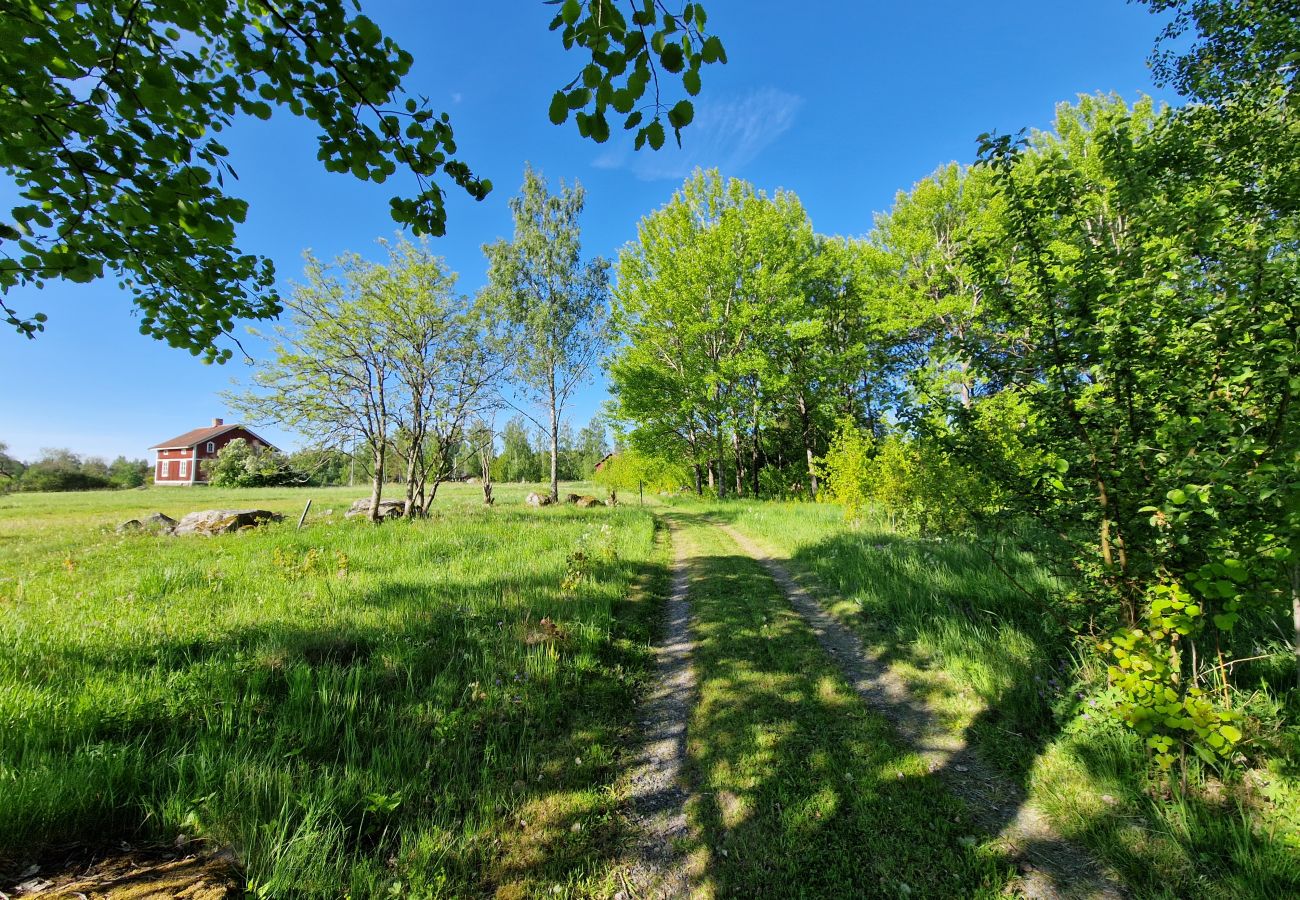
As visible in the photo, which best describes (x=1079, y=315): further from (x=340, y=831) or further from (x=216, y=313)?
(x=216, y=313)

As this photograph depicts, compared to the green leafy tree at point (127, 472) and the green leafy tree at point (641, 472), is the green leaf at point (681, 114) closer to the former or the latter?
the green leafy tree at point (641, 472)

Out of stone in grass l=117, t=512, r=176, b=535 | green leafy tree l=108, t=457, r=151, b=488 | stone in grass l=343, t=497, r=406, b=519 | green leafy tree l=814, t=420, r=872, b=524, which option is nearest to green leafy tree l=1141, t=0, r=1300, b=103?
green leafy tree l=814, t=420, r=872, b=524

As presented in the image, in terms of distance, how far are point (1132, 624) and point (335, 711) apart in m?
5.79

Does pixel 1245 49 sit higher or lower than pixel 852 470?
higher

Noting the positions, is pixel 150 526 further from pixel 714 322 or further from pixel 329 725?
pixel 714 322

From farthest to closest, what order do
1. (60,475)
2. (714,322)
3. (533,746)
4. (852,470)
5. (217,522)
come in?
(60,475), (714,322), (217,522), (852,470), (533,746)

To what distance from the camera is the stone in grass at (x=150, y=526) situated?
13.9m

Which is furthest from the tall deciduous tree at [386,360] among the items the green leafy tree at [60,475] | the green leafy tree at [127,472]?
the green leafy tree at [127,472]

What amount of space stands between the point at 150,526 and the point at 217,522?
3205mm

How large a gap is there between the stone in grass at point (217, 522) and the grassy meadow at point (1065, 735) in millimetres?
17555

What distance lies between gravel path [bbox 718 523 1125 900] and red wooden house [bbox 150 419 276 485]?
233ft

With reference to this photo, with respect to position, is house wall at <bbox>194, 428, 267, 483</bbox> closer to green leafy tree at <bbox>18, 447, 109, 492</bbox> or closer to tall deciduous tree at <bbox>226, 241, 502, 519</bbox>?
green leafy tree at <bbox>18, 447, 109, 492</bbox>

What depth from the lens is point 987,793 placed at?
2717 mm

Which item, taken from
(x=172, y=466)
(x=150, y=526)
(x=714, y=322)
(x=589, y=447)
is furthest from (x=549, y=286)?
(x=172, y=466)
